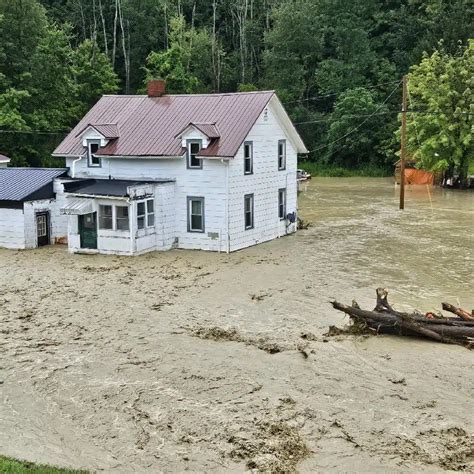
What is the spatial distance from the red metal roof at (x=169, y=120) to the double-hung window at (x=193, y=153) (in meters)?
0.44

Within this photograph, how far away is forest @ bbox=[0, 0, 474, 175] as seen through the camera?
55562mm

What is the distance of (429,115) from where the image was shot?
53.3 metres

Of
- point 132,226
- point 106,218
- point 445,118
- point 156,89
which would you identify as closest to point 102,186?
point 106,218

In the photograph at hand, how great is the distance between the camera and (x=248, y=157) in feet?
101

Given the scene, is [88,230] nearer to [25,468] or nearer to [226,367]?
[226,367]

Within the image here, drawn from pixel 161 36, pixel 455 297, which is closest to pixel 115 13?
pixel 161 36

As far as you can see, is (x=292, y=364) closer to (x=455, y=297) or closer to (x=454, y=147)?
(x=455, y=297)

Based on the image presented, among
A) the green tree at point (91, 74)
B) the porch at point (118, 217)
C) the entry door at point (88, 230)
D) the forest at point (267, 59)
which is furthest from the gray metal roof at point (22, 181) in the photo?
the green tree at point (91, 74)

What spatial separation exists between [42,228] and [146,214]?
527 cm

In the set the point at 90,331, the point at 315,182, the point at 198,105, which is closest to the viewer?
the point at 90,331

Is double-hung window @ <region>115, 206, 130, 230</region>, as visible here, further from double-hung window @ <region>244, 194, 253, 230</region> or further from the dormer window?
double-hung window @ <region>244, 194, 253, 230</region>

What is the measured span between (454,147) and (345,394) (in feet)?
138

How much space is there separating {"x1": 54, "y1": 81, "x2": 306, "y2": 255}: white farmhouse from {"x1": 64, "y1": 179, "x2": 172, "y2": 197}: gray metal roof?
47 mm

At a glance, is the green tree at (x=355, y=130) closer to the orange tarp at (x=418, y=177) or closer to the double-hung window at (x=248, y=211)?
the orange tarp at (x=418, y=177)
